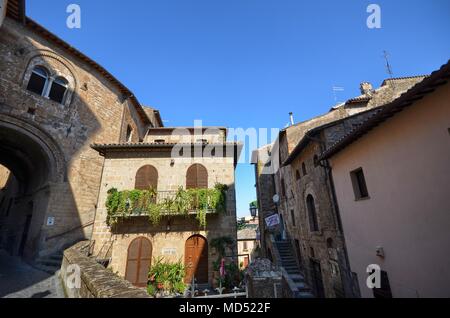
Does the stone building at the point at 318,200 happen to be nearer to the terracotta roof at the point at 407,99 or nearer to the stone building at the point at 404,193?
the stone building at the point at 404,193

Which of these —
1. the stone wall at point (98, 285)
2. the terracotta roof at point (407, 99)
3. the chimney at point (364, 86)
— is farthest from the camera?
the chimney at point (364, 86)

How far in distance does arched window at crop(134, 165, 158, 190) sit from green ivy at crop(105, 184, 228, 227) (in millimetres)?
A: 614

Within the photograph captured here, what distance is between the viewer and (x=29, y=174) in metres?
14.3

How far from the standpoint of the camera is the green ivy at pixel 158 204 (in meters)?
9.84

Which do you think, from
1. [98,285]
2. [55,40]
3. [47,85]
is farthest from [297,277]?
[55,40]

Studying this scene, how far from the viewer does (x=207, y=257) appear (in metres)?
9.95

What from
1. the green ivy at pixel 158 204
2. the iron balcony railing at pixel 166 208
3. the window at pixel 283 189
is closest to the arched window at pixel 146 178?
the green ivy at pixel 158 204

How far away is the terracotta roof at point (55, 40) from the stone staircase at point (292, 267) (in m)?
16.6

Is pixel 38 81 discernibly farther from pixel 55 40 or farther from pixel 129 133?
pixel 129 133

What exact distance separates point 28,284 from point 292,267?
1236cm

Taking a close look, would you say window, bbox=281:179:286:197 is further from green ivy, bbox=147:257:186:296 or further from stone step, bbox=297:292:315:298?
green ivy, bbox=147:257:186:296

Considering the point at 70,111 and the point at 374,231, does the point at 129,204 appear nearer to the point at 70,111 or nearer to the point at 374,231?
the point at 70,111
